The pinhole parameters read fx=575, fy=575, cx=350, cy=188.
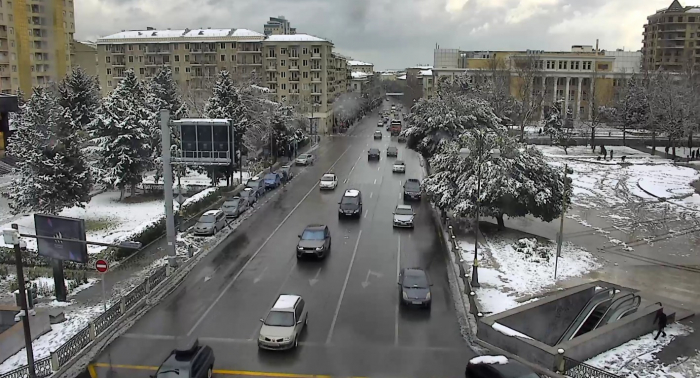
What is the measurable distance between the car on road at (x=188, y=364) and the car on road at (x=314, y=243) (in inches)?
423

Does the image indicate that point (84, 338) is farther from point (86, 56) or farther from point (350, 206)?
point (86, 56)

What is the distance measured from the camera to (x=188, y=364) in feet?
46.1

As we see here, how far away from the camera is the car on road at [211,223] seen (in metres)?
29.4

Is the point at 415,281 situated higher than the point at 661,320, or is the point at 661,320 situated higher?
the point at 415,281

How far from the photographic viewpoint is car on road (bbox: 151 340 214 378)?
45.9ft

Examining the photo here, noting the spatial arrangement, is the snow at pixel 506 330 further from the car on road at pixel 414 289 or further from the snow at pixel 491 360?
the car on road at pixel 414 289

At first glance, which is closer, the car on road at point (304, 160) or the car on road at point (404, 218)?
the car on road at point (404, 218)

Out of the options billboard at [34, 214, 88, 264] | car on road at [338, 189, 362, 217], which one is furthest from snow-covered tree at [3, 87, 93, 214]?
car on road at [338, 189, 362, 217]

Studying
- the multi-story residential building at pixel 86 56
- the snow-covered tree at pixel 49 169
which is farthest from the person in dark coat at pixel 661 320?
the multi-story residential building at pixel 86 56

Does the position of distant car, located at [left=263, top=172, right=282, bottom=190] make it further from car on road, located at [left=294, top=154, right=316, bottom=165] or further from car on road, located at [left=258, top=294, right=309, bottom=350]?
car on road, located at [left=258, top=294, right=309, bottom=350]

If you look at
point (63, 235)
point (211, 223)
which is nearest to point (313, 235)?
point (211, 223)

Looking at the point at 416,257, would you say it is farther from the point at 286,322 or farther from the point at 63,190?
the point at 63,190

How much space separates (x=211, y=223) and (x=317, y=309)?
463 inches

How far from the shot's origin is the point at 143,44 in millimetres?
86250
